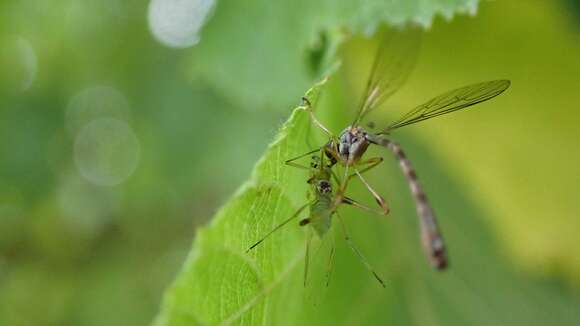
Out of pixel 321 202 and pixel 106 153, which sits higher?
pixel 106 153

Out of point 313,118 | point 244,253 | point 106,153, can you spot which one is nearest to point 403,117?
point 313,118

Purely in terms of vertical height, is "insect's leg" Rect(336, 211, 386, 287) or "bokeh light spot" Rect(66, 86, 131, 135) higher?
"bokeh light spot" Rect(66, 86, 131, 135)

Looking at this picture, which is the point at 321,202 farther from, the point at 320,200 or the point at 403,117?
the point at 403,117

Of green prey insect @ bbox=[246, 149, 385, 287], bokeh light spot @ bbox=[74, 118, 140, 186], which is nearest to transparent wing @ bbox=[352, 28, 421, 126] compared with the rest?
green prey insect @ bbox=[246, 149, 385, 287]

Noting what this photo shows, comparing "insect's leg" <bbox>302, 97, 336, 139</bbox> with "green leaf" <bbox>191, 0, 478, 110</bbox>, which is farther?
"green leaf" <bbox>191, 0, 478, 110</bbox>

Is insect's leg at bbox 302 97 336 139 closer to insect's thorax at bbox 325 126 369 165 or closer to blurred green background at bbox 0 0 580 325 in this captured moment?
insect's thorax at bbox 325 126 369 165

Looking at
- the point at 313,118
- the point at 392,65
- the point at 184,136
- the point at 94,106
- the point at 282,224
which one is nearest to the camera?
the point at 282,224

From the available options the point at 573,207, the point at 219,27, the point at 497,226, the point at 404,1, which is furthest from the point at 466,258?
the point at 219,27

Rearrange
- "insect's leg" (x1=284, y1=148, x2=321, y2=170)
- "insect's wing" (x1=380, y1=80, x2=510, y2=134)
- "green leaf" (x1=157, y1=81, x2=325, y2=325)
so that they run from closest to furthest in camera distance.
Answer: "green leaf" (x1=157, y1=81, x2=325, y2=325)
"insect's leg" (x1=284, y1=148, x2=321, y2=170)
"insect's wing" (x1=380, y1=80, x2=510, y2=134)
